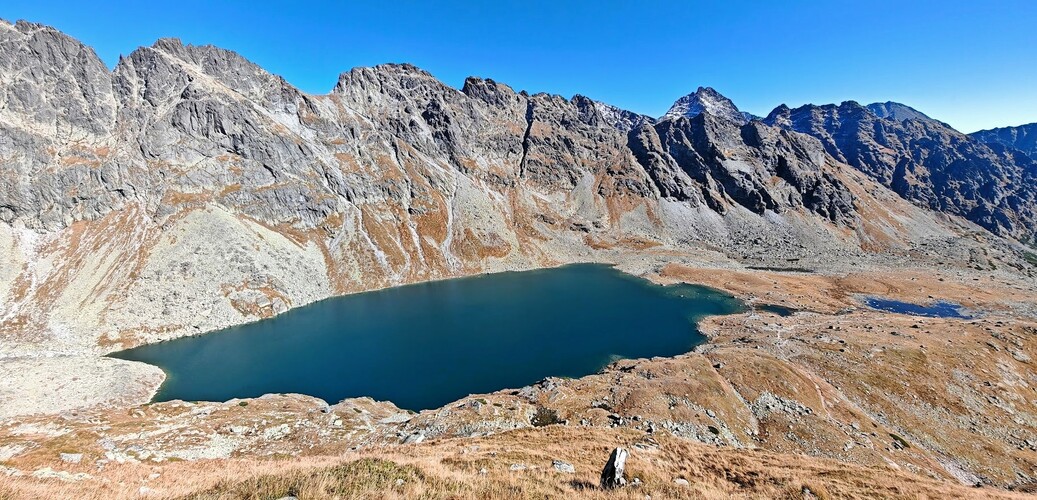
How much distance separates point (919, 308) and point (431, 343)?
114 meters

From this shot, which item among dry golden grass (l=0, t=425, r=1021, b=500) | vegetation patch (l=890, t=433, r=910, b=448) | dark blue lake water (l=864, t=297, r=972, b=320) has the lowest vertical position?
dark blue lake water (l=864, t=297, r=972, b=320)

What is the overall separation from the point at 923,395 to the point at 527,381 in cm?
4590

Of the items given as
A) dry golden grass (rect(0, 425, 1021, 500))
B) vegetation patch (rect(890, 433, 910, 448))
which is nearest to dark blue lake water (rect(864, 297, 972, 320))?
vegetation patch (rect(890, 433, 910, 448))

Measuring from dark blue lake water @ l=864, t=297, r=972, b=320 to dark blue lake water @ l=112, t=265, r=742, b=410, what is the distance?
3443 centimetres

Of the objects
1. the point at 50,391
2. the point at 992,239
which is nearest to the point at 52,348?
the point at 50,391

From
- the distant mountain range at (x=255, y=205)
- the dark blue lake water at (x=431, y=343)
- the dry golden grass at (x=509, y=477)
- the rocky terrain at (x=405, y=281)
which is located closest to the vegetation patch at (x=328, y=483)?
the dry golden grass at (x=509, y=477)

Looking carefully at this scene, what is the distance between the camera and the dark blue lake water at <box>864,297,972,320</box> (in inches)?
3516

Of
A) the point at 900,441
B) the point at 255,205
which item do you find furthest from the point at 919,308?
the point at 255,205

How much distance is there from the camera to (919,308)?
3688 inches

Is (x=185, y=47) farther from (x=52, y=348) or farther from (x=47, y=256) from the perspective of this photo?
(x=52, y=348)

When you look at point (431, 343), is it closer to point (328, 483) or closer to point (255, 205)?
point (328, 483)

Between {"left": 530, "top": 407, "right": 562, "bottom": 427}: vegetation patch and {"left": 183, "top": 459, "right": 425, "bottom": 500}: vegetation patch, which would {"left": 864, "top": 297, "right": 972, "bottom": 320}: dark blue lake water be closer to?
{"left": 530, "top": 407, "right": 562, "bottom": 427}: vegetation patch

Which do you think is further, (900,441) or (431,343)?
A: (431,343)

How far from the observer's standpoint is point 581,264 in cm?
14925
